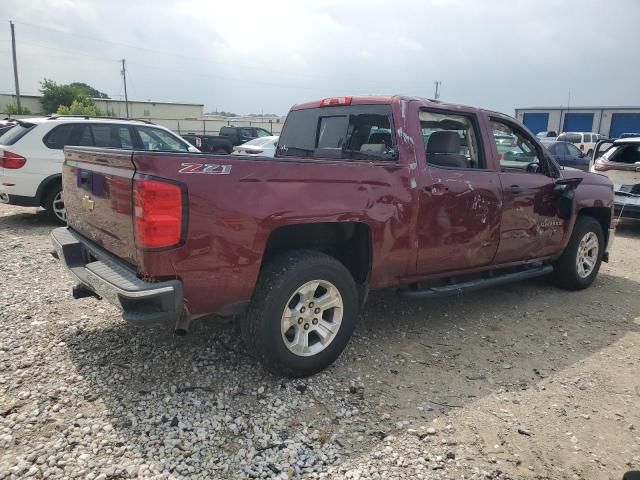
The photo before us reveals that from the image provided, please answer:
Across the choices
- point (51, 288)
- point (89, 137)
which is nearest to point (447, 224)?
point (51, 288)

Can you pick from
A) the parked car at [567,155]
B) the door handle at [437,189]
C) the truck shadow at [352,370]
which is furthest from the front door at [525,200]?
the parked car at [567,155]

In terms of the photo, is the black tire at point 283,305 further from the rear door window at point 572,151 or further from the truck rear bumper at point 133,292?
the rear door window at point 572,151

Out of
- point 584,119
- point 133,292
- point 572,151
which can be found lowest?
point 133,292

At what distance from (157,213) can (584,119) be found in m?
55.1

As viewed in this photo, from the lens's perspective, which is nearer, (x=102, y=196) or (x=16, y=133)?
(x=102, y=196)

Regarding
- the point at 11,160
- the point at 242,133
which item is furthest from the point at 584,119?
the point at 11,160

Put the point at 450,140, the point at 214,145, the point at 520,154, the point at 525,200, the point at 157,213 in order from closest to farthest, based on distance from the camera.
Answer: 1. the point at 157,213
2. the point at 450,140
3. the point at 525,200
4. the point at 520,154
5. the point at 214,145

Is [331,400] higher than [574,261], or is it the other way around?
[574,261]

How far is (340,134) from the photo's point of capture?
14.4ft

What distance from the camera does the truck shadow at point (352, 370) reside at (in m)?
2.88

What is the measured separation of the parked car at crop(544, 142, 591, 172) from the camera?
16.2m

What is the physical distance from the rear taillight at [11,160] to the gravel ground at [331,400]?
325cm

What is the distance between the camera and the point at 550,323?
4.61 metres

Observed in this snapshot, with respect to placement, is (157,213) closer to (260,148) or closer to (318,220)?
(318,220)
